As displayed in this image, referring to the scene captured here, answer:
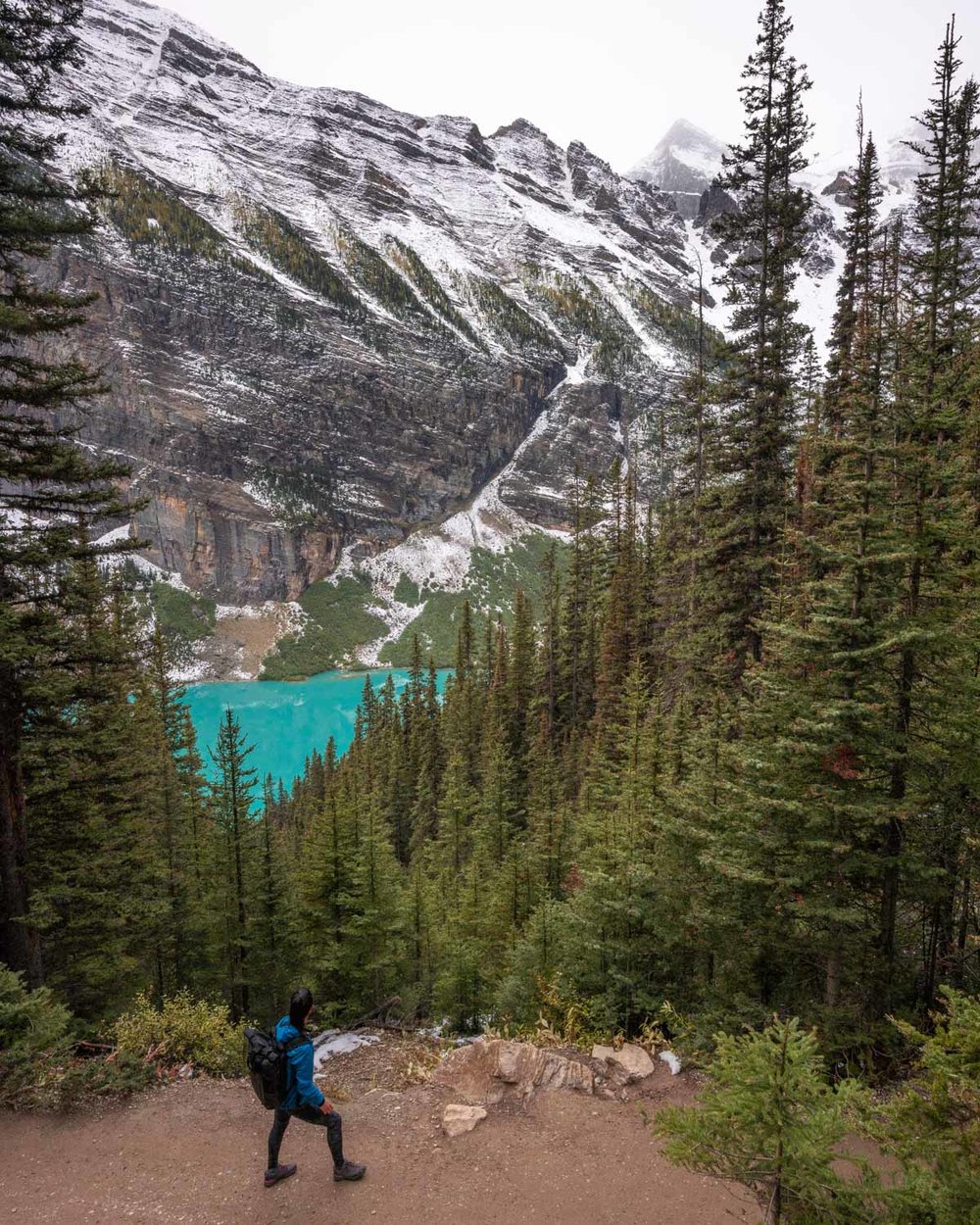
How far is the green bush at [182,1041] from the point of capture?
360 inches

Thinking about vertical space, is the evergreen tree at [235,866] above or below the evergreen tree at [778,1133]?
below

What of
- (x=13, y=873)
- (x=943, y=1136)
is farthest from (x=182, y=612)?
(x=943, y=1136)

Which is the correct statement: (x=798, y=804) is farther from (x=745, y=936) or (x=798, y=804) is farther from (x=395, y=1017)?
(x=395, y=1017)

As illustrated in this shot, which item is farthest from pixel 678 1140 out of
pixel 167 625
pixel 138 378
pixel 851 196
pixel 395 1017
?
pixel 138 378

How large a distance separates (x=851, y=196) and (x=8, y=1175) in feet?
90.4

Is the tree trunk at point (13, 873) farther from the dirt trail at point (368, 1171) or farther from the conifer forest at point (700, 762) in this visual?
the dirt trail at point (368, 1171)

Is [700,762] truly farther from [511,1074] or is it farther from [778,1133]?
[778,1133]

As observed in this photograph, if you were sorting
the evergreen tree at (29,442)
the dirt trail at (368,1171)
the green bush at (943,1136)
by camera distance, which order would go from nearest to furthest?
the green bush at (943,1136), the dirt trail at (368,1171), the evergreen tree at (29,442)

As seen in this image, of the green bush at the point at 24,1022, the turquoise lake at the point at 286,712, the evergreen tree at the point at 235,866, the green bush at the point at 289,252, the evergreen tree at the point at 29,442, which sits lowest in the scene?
the turquoise lake at the point at 286,712

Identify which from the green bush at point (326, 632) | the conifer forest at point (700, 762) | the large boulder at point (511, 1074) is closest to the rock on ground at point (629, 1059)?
the large boulder at point (511, 1074)

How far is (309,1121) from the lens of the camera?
6.34m

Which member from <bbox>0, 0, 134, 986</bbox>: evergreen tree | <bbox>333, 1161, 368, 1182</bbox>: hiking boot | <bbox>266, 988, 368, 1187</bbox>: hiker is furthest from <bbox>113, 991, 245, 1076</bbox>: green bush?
<bbox>333, 1161, 368, 1182</bbox>: hiking boot

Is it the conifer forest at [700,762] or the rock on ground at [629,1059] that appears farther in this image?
the rock on ground at [629,1059]

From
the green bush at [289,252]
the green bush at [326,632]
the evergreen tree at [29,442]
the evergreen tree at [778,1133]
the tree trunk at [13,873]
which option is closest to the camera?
the evergreen tree at [778,1133]
